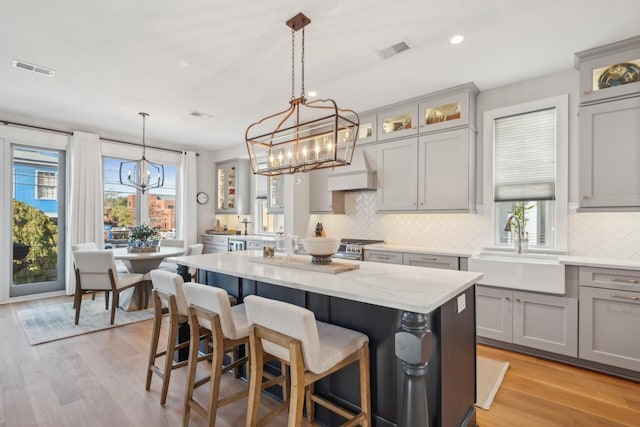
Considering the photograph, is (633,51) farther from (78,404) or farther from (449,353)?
(78,404)

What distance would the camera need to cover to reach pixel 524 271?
9.52ft

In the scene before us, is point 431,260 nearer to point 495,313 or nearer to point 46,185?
point 495,313

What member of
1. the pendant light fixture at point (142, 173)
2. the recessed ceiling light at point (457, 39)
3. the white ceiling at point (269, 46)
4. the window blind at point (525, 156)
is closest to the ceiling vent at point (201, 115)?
the white ceiling at point (269, 46)

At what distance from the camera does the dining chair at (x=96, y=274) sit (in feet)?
12.4

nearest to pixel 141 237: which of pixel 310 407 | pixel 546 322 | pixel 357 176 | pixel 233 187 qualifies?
pixel 233 187

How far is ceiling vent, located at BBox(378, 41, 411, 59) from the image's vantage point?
273cm

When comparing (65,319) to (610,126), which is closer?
(610,126)

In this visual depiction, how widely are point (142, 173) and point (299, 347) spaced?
434 centimetres

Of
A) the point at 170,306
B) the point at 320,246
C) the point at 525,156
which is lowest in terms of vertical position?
the point at 170,306

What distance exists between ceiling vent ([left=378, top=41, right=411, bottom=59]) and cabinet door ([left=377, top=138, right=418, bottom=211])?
4.30ft

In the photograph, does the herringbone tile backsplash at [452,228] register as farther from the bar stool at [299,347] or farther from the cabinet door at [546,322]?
the bar stool at [299,347]

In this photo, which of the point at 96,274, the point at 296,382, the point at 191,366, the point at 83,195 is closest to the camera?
the point at 296,382

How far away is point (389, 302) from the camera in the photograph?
1425 millimetres

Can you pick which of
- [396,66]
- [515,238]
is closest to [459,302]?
[515,238]
